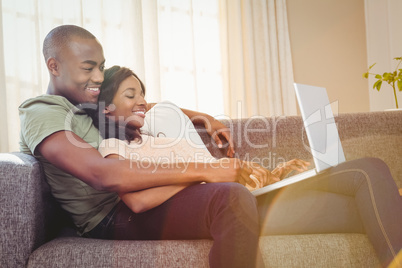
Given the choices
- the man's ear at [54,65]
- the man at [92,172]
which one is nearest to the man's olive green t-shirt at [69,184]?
the man at [92,172]

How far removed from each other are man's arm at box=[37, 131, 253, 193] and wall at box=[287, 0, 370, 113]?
285cm

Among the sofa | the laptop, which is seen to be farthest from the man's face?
the laptop

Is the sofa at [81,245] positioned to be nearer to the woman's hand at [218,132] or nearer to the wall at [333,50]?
the woman's hand at [218,132]

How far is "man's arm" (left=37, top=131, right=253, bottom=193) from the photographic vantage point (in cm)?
107

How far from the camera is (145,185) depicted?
1083mm

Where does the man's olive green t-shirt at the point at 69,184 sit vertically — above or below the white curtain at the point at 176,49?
below

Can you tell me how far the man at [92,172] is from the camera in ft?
3.26

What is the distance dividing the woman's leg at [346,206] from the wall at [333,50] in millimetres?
2564

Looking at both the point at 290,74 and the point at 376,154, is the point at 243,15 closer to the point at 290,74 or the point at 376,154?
the point at 290,74

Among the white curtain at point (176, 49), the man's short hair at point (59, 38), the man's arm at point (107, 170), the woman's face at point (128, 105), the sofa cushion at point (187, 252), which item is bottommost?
the sofa cushion at point (187, 252)

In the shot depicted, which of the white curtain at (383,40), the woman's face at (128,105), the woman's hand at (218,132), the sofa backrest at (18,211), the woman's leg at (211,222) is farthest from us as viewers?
the white curtain at (383,40)

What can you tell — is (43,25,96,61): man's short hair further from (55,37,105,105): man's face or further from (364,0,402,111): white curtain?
(364,0,402,111): white curtain

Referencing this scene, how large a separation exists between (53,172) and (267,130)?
0.96m

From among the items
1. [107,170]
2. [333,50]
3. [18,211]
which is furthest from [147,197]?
[333,50]
